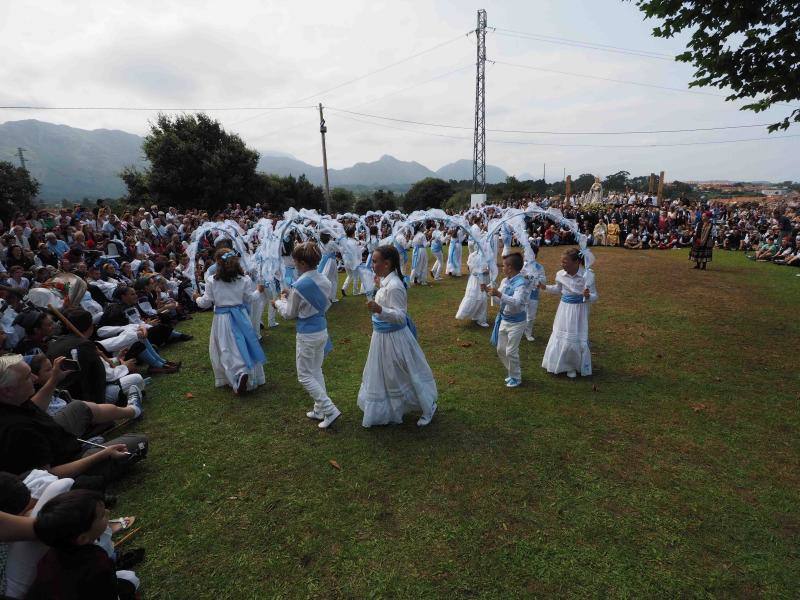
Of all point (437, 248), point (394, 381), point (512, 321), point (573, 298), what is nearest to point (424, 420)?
point (394, 381)

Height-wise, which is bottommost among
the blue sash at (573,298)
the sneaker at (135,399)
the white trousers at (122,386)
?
the sneaker at (135,399)

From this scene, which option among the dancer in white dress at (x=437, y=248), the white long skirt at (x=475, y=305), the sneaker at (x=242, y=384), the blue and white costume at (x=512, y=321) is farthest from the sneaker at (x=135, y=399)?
the dancer in white dress at (x=437, y=248)

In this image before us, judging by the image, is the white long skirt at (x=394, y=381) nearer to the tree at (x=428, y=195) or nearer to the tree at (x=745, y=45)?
the tree at (x=745, y=45)

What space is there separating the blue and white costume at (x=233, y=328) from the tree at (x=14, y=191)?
58.2 feet

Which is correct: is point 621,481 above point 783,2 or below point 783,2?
below

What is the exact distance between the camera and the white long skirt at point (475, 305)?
9.63 metres

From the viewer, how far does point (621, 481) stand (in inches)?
167

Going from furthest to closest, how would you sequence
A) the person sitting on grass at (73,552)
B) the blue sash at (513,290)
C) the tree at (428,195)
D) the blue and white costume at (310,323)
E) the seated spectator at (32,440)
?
1. the tree at (428,195)
2. the blue sash at (513,290)
3. the blue and white costume at (310,323)
4. the seated spectator at (32,440)
5. the person sitting on grass at (73,552)

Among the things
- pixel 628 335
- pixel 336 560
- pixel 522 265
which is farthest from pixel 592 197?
pixel 336 560

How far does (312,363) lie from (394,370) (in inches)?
40.1

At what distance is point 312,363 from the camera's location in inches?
202

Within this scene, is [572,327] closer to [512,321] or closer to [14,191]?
[512,321]

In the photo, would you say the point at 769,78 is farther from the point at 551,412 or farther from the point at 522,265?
the point at 551,412

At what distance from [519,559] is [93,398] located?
16.6 feet
